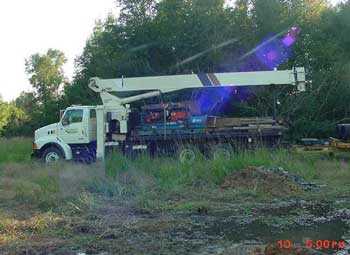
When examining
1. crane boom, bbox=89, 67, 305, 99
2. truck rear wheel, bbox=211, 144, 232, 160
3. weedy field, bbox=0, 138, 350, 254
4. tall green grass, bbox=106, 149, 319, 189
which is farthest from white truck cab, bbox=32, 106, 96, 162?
truck rear wheel, bbox=211, 144, 232, 160

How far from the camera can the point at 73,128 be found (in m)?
22.3

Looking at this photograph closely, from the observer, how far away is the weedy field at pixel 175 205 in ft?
26.9

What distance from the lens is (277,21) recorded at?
32.3 m

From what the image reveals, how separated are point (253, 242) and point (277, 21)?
26.0m

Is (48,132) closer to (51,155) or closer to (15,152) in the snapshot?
(51,155)

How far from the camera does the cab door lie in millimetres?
22297

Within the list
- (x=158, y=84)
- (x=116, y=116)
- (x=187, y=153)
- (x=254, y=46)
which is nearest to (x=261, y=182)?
(x=187, y=153)

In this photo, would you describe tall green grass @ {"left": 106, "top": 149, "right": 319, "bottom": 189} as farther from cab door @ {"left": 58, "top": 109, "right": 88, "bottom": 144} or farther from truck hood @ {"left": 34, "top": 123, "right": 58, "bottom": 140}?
truck hood @ {"left": 34, "top": 123, "right": 58, "bottom": 140}

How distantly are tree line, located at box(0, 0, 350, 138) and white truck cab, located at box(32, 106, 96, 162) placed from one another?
28.8 feet

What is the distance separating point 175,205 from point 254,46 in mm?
21396

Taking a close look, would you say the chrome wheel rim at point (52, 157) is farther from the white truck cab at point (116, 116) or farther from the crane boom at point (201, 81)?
the crane boom at point (201, 81)

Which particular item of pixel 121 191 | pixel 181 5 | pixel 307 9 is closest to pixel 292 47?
pixel 307 9

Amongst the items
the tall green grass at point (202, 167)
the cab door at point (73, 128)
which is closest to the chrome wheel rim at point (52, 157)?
the cab door at point (73, 128)

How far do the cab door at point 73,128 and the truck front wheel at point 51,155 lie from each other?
586 mm
